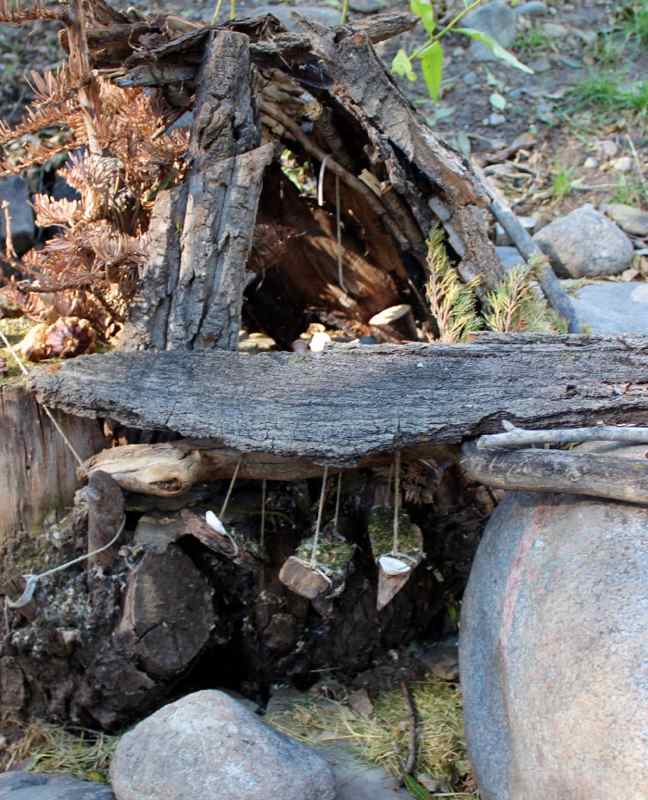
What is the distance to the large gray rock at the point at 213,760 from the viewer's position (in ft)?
7.40

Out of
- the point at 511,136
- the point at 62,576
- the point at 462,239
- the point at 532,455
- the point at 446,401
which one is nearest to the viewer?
the point at 532,455

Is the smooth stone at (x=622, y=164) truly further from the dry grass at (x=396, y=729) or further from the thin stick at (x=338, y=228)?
the dry grass at (x=396, y=729)

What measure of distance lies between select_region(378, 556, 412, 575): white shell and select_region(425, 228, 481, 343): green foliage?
764 mm

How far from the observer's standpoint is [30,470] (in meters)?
2.82

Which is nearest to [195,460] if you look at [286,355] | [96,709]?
[286,355]

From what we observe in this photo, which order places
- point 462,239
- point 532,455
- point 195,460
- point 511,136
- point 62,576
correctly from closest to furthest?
point 532,455 < point 195,460 < point 62,576 < point 462,239 < point 511,136

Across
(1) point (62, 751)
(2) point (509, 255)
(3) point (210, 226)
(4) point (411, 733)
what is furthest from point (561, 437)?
(2) point (509, 255)

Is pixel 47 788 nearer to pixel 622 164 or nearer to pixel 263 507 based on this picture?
pixel 263 507

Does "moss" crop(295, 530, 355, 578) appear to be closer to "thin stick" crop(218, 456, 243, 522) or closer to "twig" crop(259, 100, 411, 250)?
"thin stick" crop(218, 456, 243, 522)

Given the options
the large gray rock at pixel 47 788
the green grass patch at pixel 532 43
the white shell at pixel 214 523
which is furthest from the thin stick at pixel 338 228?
the green grass patch at pixel 532 43

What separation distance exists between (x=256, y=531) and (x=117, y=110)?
1402 mm

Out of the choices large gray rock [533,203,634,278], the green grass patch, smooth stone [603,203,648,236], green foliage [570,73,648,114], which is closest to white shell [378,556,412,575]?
large gray rock [533,203,634,278]

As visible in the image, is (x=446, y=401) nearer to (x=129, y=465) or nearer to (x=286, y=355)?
(x=286, y=355)

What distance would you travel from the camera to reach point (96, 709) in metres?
2.83
